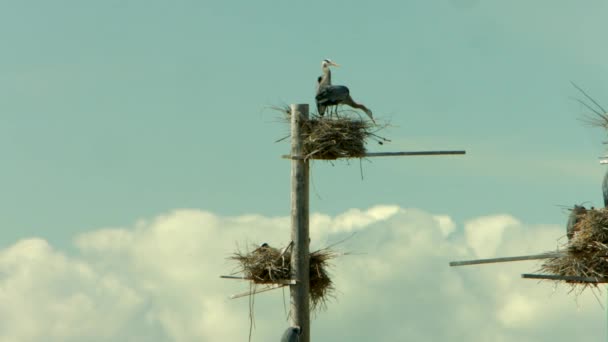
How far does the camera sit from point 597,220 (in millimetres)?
22344

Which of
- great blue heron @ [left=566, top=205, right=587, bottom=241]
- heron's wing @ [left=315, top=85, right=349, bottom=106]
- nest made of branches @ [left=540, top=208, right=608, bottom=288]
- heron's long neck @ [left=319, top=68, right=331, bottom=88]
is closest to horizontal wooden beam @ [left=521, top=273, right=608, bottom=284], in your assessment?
nest made of branches @ [left=540, top=208, right=608, bottom=288]

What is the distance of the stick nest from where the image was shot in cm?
2344

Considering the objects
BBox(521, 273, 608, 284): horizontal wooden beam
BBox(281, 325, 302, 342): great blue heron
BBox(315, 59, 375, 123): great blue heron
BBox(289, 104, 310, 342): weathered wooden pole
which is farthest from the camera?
BBox(315, 59, 375, 123): great blue heron

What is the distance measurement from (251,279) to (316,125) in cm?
209

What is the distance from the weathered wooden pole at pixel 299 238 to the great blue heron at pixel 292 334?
7.0 inches

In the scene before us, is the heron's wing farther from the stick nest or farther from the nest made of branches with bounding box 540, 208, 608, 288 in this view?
the nest made of branches with bounding box 540, 208, 608, 288

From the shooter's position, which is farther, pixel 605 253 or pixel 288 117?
pixel 288 117

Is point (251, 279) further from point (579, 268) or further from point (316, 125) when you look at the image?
point (579, 268)

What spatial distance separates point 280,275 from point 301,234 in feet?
1.87

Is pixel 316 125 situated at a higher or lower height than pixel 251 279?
higher

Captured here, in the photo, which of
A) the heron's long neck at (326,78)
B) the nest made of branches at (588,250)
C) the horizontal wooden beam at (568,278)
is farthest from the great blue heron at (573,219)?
the heron's long neck at (326,78)

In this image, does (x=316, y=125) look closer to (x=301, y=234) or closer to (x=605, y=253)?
(x=301, y=234)

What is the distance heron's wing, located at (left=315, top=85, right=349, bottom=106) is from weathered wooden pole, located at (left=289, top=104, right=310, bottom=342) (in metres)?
0.54

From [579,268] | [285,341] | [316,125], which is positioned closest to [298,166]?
[316,125]
